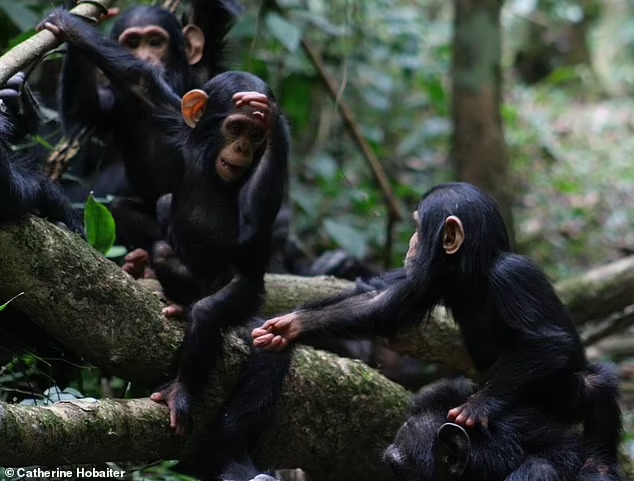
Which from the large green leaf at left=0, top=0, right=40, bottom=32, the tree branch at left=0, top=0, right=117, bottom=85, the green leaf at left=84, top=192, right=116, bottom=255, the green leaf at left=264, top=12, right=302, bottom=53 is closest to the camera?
the tree branch at left=0, top=0, right=117, bottom=85

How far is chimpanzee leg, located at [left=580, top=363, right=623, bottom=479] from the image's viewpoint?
15.5 ft

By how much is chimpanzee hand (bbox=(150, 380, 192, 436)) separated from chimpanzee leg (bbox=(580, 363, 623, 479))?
2.06 metres

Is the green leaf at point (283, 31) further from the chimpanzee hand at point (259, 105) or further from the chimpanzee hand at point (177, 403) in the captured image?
the chimpanzee hand at point (177, 403)

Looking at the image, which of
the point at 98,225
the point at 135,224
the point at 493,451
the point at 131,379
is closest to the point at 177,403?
the point at 131,379

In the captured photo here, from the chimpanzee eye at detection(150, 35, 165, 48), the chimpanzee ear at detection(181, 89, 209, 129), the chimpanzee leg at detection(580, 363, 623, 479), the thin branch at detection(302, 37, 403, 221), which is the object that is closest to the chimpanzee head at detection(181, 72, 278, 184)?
the chimpanzee ear at detection(181, 89, 209, 129)

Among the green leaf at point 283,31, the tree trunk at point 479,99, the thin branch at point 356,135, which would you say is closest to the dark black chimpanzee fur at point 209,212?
the green leaf at point 283,31

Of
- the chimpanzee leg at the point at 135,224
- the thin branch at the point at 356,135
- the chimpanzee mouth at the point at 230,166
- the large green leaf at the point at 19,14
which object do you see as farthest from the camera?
the thin branch at the point at 356,135

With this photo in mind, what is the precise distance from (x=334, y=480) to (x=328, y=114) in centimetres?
730

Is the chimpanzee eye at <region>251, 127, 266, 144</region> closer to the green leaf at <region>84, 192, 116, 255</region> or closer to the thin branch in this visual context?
the green leaf at <region>84, 192, 116, 255</region>

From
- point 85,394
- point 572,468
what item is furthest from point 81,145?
point 572,468

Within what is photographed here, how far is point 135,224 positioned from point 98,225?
42.9 inches

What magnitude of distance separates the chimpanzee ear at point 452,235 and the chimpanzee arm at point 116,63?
177 centimetres

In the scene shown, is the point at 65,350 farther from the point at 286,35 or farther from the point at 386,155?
the point at 386,155

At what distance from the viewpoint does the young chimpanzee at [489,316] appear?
4660mm
